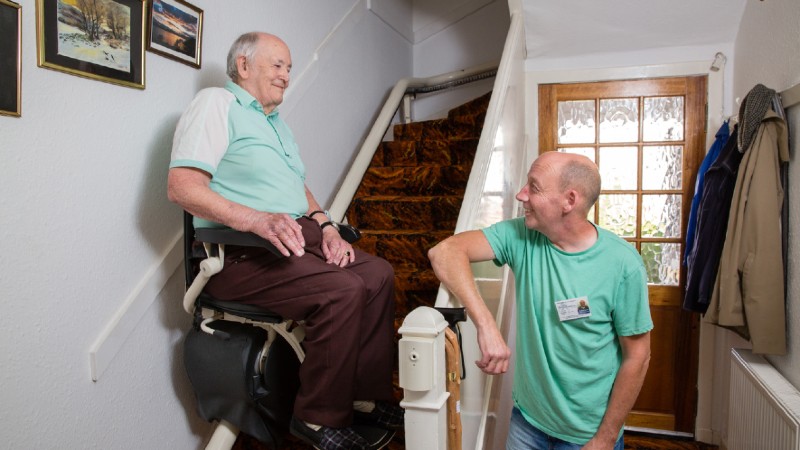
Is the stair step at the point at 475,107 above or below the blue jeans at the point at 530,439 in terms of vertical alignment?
above

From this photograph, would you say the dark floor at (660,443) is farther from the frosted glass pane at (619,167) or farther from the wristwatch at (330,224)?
the wristwatch at (330,224)

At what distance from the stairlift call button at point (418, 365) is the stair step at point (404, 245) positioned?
1.46 metres

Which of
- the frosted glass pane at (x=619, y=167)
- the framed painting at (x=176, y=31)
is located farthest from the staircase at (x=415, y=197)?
the framed painting at (x=176, y=31)

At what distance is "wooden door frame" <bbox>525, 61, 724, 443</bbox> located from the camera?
10.1ft

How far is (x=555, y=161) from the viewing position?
147cm

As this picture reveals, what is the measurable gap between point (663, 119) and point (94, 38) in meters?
3.07

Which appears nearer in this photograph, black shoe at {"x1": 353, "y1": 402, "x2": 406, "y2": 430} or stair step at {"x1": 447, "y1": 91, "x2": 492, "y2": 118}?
black shoe at {"x1": 353, "y1": 402, "x2": 406, "y2": 430}

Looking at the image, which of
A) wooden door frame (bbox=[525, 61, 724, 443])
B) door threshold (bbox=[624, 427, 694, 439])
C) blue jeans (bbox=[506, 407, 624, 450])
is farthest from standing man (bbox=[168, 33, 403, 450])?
door threshold (bbox=[624, 427, 694, 439])

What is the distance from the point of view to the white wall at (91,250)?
1352mm

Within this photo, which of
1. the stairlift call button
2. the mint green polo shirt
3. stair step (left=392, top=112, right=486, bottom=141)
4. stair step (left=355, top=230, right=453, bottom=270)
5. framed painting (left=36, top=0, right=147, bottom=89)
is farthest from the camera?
stair step (left=392, top=112, right=486, bottom=141)

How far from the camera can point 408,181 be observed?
10.4 ft

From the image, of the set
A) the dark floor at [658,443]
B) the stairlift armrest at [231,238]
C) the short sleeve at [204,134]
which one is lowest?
the dark floor at [658,443]

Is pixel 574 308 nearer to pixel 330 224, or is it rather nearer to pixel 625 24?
pixel 330 224

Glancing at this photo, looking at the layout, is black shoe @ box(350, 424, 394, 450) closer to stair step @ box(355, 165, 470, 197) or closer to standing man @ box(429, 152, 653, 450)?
standing man @ box(429, 152, 653, 450)
